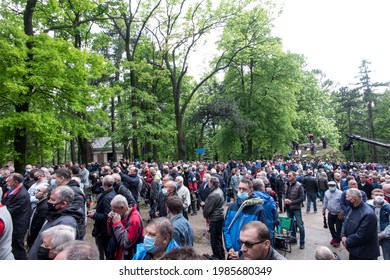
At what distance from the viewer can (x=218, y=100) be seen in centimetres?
2562

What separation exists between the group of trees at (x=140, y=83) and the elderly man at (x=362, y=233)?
1078 cm

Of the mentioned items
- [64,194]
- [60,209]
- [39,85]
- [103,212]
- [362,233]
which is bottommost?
[362,233]

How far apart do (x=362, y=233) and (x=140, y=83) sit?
82.2ft

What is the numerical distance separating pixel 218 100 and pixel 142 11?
32.3 ft

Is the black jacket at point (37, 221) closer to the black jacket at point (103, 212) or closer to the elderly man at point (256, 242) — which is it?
the black jacket at point (103, 212)

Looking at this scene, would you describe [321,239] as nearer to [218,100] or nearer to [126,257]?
[126,257]

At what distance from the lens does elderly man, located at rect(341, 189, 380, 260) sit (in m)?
4.00

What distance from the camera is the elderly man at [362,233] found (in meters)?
4.00

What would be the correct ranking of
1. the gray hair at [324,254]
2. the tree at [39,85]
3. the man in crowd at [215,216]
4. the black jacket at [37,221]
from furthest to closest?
1. the tree at [39,85]
2. the man in crowd at [215,216]
3. the black jacket at [37,221]
4. the gray hair at [324,254]

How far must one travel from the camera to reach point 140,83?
26844mm

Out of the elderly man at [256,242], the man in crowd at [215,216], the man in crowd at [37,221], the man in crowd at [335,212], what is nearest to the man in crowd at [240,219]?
the man in crowd at [215,216]

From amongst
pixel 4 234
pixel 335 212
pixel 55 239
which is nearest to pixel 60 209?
pixel 4 234

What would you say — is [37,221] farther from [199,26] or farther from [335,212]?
[199,26]
